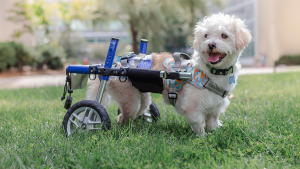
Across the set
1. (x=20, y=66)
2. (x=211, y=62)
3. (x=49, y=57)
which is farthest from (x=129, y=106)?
(x=49, y=57)

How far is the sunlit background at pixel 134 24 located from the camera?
45.0ft

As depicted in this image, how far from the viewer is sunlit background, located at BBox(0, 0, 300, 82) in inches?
540

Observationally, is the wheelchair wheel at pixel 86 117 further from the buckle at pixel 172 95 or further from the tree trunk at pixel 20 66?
the tree trunk at pixel 20 66

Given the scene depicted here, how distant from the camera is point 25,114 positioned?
424 centimetres

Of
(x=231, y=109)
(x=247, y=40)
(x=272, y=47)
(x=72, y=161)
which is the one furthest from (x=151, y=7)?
(x=272, y=47)

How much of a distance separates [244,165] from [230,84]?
1.08m

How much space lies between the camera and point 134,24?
45.8 ft

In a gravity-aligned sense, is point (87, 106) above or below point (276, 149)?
above

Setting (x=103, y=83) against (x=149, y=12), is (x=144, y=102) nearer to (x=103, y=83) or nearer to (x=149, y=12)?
(x=103, y=83)

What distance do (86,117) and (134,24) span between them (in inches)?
454

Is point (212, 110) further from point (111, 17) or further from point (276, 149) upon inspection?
point (111, 17)

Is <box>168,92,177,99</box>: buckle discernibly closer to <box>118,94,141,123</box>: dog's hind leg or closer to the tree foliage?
<box>118,94,141,123</box>: dog's hind leg

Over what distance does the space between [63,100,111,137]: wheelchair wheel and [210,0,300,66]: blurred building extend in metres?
22.2

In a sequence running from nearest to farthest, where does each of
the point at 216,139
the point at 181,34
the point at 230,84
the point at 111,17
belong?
1. the point at 216,139
2. the point at 230,84
3. the point at 111,17
4. the point at 181,34
